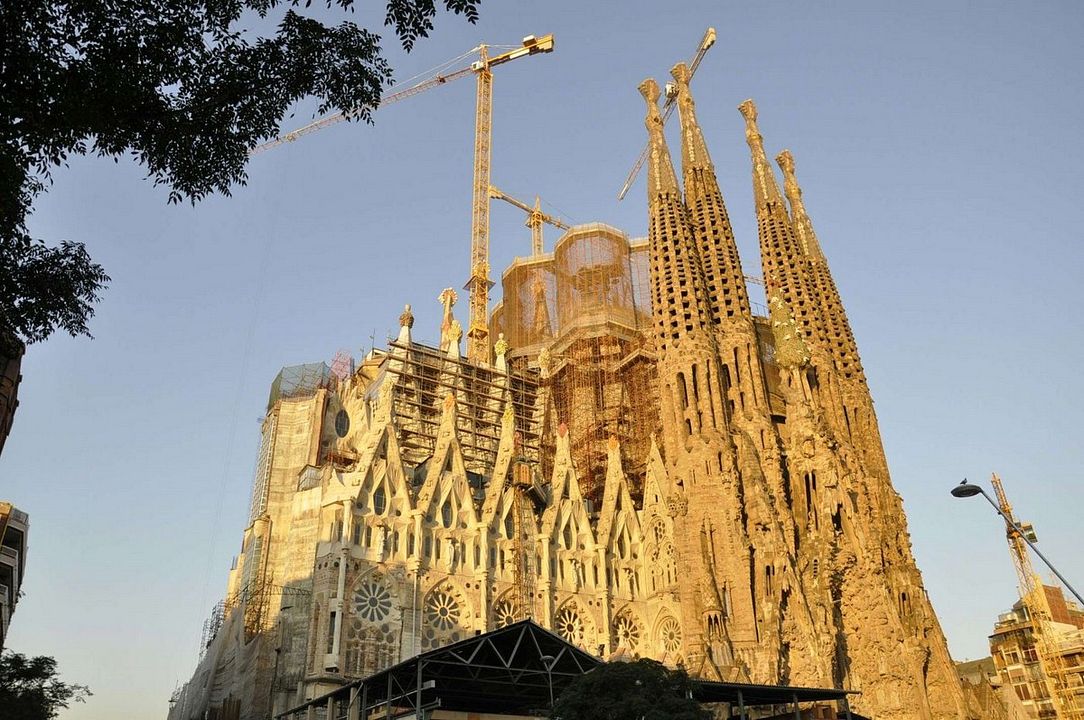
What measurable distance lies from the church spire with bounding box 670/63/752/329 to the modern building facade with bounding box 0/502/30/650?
1355 inches

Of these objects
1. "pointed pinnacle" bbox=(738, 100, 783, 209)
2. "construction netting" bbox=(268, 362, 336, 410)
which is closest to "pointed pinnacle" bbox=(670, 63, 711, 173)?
"pointed pinnacle" bbox=(738, 100, 783, 209)

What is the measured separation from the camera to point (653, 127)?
5419 cm

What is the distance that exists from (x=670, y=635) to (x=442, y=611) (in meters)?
10.7

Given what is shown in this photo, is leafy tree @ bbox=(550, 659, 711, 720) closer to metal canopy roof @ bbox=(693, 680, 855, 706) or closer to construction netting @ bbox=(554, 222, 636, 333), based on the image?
metal canopy roof @ bbox=(693, 680, 855, 706)

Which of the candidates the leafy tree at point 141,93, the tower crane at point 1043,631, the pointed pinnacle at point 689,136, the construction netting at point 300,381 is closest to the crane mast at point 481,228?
the construction netting at point 300,381

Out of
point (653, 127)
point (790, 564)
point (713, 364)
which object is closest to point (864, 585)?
point (790, 564)

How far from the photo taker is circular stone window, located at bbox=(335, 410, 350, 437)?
4981cm

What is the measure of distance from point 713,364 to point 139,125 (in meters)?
36.7

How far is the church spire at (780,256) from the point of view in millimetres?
52250

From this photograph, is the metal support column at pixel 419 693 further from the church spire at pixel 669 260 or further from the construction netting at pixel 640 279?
the construction netting at pixel 640 279

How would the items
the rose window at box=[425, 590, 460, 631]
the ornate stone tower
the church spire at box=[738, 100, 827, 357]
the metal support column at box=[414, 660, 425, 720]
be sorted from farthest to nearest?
the church spire at box=[738, 100, 827, 357]
the rose window at box=[425, 590, 460, 631]
the ornate stone tower
the metal support column at box=[414, 660, 425, 720]

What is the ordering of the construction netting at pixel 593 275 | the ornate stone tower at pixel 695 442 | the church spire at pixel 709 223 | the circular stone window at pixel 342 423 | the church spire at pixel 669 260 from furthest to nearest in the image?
the construction netting at pixel 593 275 → the circular stone window at pixel 342 423 → the church spire at pixel 709 223 → the church spire at pixel 669 260 → the ornate stone tower at pixel 695 442

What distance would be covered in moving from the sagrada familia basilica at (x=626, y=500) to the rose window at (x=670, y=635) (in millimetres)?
150

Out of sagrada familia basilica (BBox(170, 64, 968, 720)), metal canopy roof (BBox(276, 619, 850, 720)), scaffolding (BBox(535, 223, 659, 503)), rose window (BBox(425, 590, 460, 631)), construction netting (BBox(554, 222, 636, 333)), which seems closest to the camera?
metal canopy roof (BBox(276, 619, 850, 720))
